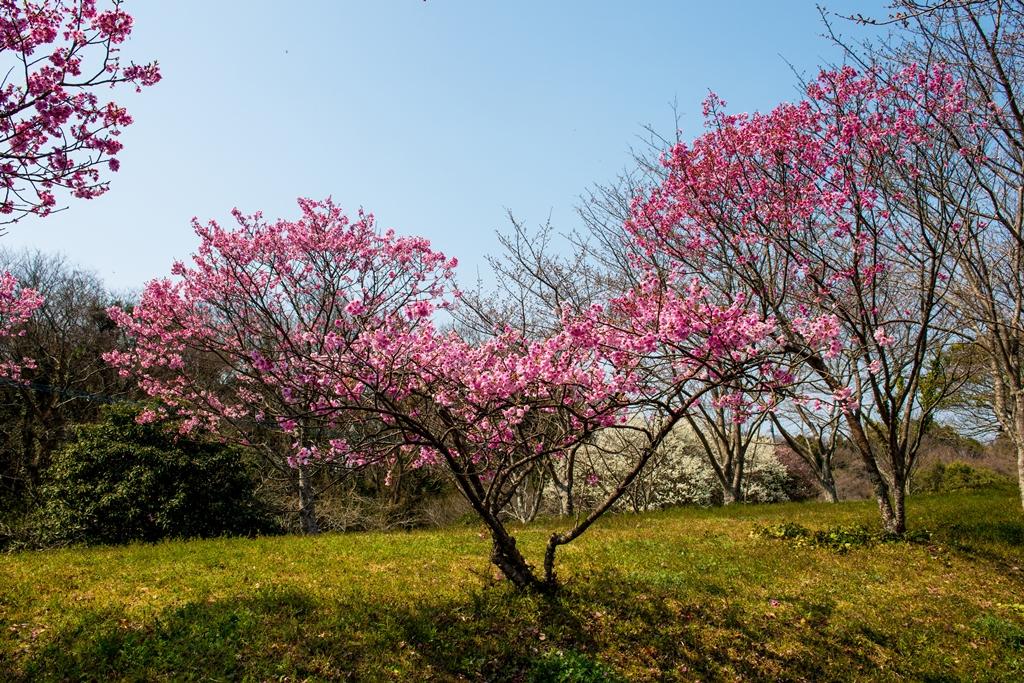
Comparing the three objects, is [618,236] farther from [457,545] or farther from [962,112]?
[457,545]

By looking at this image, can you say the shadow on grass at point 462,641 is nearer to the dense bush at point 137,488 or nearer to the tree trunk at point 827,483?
the dense bush at point 137,488

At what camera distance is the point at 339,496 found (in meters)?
19.3

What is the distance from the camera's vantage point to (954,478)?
20375mm

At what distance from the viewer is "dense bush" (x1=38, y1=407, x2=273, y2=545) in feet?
31.8

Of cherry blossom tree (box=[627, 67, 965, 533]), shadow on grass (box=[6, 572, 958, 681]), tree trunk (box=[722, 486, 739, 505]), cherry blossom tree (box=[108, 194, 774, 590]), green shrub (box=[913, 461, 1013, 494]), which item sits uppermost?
cherry blossom tree (box=[627, 67, 965, 533])

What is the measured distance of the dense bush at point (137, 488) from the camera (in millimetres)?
9688

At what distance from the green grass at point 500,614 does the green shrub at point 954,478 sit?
13.6m

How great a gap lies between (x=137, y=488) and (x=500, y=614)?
23.7ft

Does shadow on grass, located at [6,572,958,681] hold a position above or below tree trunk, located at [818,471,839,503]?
below

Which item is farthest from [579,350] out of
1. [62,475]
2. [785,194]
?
[62,475]

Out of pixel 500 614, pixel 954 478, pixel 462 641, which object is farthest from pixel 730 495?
pixel 462 641

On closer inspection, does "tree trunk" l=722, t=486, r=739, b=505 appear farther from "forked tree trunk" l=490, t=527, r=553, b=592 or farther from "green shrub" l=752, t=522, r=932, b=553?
"forked tree trunk" l=490, t=527, r=553, b=592

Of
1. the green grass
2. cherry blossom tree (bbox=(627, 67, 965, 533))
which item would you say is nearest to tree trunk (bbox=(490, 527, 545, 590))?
the green grass

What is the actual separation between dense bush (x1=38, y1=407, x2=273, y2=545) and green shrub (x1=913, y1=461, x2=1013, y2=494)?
20243 mm
